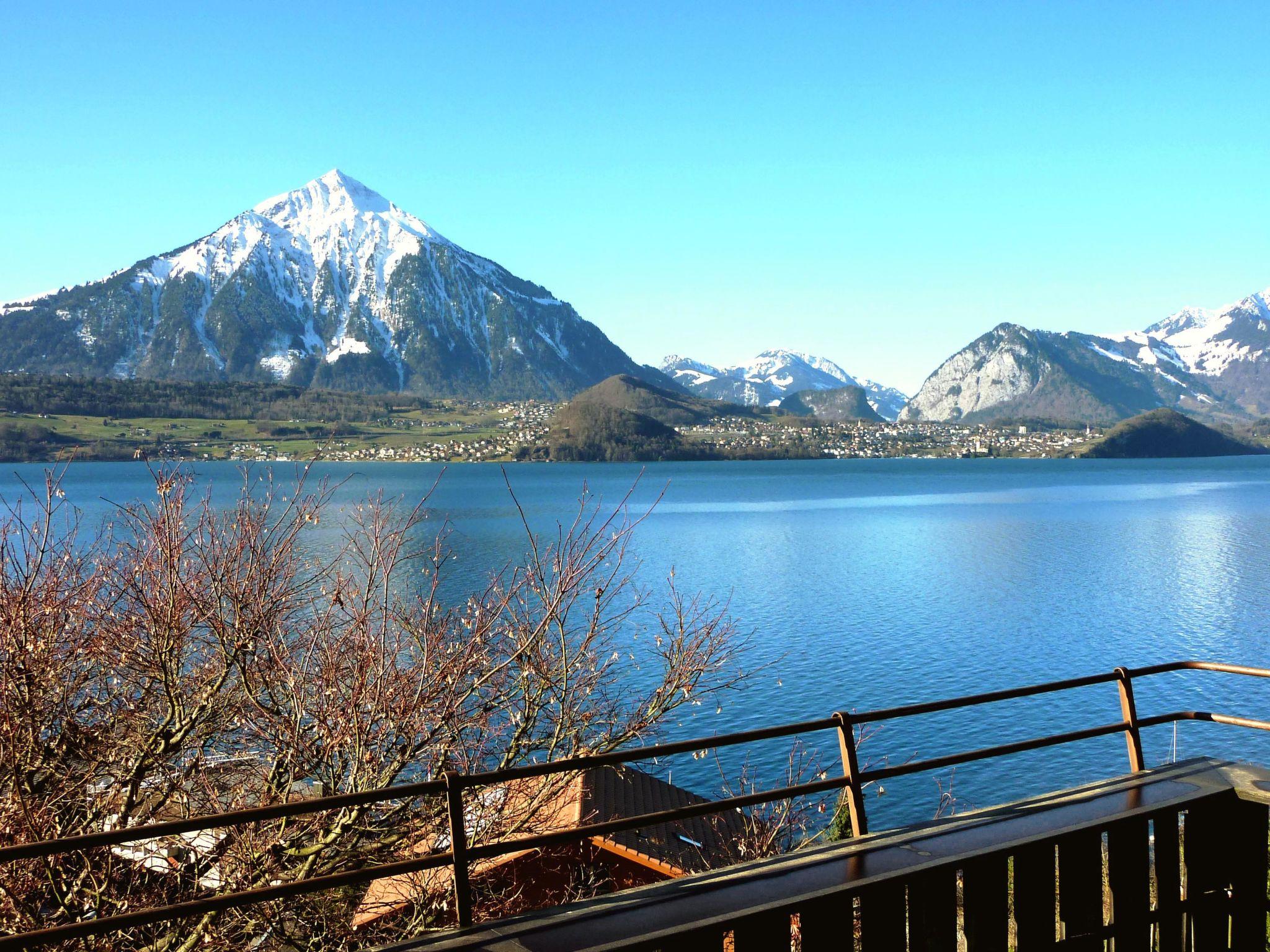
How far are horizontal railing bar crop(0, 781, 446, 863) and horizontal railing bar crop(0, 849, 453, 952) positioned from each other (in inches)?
10.7

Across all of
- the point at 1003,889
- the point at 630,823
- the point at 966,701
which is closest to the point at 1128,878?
the point at 1003,889

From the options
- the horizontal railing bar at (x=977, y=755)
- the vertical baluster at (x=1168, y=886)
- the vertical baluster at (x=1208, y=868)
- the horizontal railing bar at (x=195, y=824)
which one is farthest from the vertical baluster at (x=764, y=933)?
the vertical baluster at (x=1208, y=868)

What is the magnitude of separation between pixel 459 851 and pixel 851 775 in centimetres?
218

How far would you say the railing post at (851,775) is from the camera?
530 centimetres

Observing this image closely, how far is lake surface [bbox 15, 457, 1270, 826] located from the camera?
27.7m

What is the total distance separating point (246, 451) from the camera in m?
196

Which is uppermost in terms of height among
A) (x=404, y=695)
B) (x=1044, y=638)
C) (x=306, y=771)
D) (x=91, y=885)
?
A: (x=404, y=695)

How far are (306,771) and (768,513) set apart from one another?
3955 inches

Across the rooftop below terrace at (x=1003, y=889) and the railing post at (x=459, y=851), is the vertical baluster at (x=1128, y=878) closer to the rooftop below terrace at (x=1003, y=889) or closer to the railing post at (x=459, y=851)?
the rooftop below terrace at (x=1003, y=889)

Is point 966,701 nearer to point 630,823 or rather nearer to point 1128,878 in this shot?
point 1128,878

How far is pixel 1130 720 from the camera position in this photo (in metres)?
6.34

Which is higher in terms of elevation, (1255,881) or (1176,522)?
(1255,881)

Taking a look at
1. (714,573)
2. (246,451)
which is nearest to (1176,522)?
(714,573)

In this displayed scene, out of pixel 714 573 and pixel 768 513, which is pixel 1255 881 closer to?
pixel 714 573
